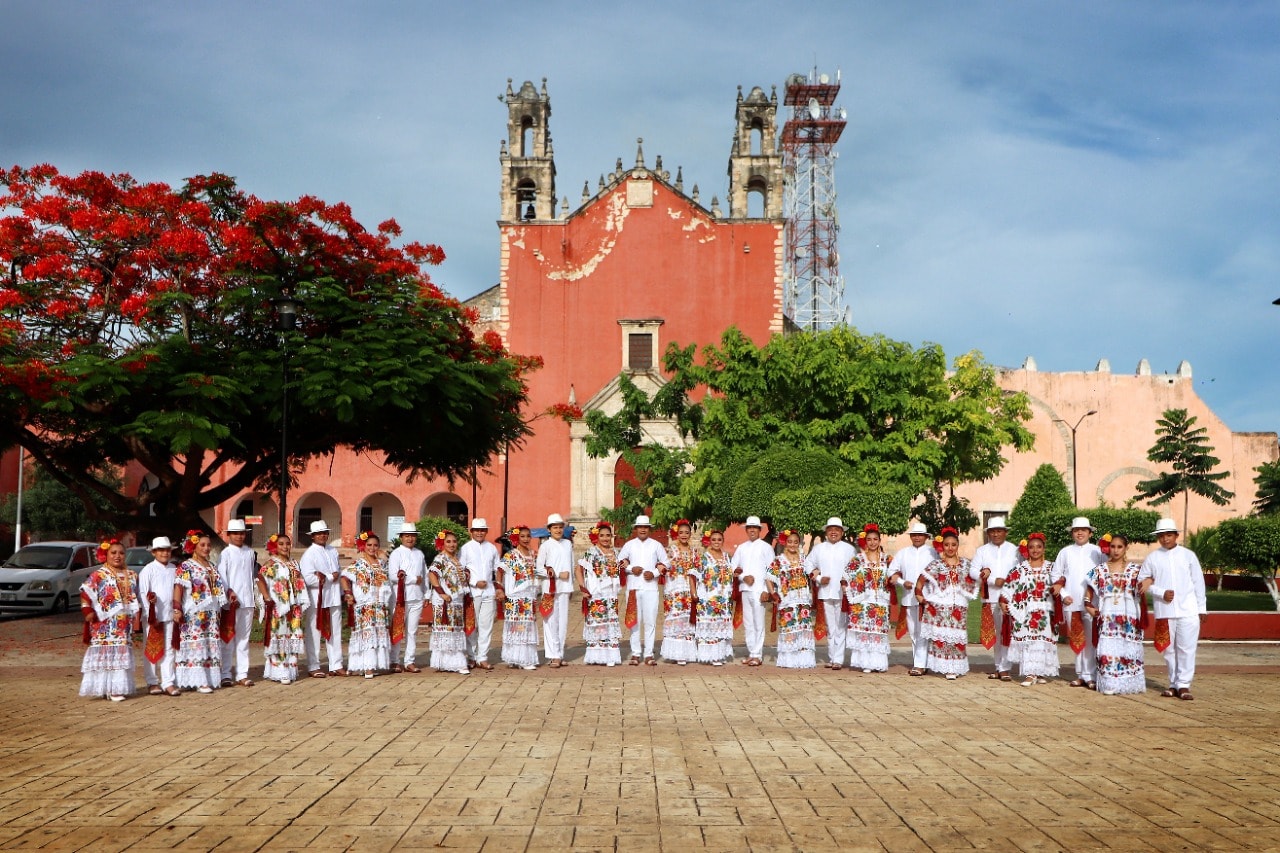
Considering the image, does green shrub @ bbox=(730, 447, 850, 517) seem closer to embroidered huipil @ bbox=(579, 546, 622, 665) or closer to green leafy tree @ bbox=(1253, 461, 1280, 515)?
embroidered huipil @ bbox=(579, 546, 622, 665)

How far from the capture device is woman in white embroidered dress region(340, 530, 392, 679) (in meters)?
11.8

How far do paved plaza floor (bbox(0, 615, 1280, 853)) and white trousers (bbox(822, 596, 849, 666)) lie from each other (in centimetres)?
149

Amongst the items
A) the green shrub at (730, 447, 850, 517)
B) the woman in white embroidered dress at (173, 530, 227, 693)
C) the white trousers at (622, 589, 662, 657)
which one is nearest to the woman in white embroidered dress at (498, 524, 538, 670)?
the white trousers at (622, 589, 662, 657)

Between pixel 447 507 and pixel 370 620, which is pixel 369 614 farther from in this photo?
pixel 447 507

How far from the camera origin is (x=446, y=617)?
11992mm

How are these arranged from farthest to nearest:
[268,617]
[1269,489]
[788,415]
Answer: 1. [1269,489]
2. [788,415]
3. [268,617]

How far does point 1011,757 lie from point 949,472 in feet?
73.7

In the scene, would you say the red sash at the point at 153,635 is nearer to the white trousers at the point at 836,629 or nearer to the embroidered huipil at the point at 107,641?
the embroidered huipil at the point at 107,641

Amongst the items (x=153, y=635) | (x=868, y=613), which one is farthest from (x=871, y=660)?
(x=153, y=635)

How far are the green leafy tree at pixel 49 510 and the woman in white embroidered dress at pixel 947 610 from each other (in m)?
31.2

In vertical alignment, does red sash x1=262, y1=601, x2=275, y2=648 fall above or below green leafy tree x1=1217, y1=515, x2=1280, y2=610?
below

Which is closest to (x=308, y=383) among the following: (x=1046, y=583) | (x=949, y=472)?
(x=1046, y=583)

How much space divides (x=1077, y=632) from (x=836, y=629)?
2.63 meters

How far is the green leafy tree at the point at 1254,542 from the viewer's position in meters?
20.7
